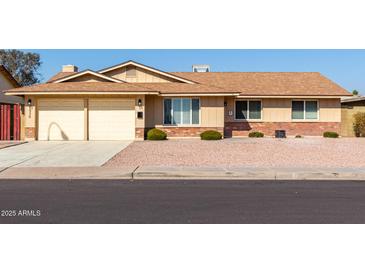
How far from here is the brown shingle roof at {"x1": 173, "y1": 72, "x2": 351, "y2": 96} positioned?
86.5 feet

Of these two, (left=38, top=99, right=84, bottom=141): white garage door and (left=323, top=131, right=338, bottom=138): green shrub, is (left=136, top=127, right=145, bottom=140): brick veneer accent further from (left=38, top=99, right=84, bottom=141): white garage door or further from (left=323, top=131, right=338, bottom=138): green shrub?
(left=323, top=131, right=338, bottom=138): green shrub

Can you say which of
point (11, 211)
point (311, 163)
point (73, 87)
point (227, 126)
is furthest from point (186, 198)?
point (227, 126)

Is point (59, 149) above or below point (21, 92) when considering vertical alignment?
below

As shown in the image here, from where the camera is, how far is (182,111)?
23938 millimetres

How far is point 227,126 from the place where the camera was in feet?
86.5

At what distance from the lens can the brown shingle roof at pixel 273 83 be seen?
26375 mm

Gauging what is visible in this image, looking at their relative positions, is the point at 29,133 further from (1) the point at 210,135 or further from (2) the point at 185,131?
(1) the point at 210,135

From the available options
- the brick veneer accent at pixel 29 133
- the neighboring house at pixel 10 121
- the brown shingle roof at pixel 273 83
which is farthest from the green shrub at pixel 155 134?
the neighboring house at pixel 10 121

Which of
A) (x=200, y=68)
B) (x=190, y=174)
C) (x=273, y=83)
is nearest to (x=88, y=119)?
(x=190, y=174)

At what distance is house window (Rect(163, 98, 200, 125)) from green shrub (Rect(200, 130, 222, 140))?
1247mm

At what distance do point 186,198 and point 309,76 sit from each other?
2530 centimetres

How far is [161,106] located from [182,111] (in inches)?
53.4

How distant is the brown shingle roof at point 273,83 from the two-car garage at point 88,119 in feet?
26.5

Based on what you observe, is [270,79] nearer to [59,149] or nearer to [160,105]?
[160,105]
